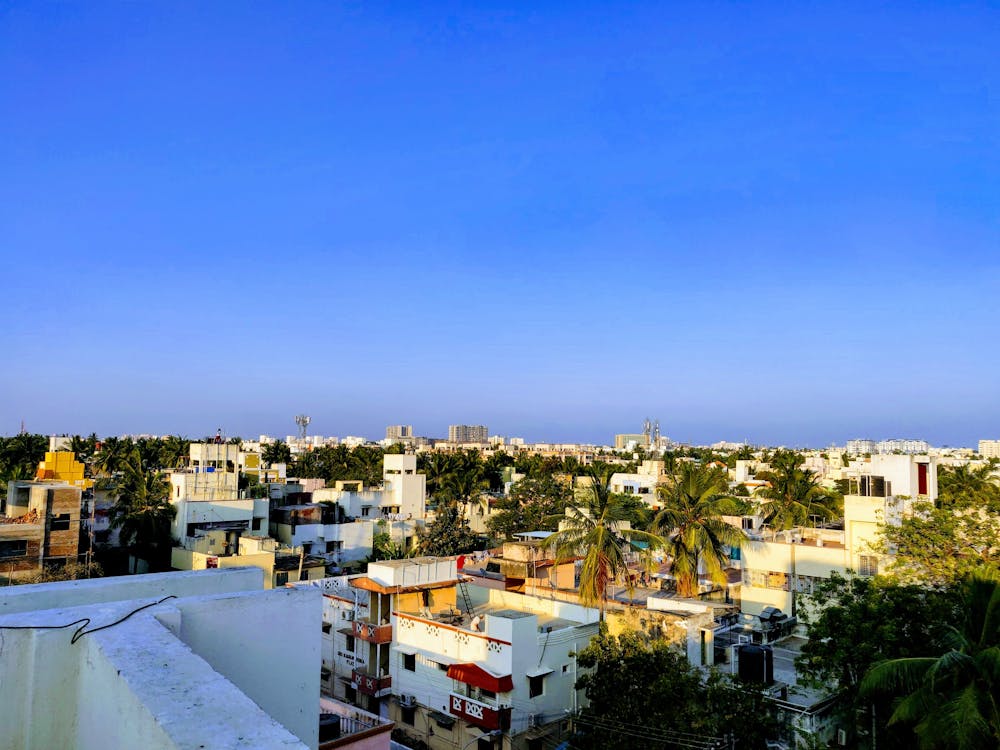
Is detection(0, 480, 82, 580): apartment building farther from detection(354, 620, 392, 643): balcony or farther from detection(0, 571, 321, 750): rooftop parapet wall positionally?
detection(0, 571, 321, 750): rooftop parapet wall

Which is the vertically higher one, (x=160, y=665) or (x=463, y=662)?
(x=160, y=665)

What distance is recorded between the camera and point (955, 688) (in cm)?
1195

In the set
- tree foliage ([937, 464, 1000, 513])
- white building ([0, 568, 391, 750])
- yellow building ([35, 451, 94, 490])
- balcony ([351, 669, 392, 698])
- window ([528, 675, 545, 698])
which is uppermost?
white building ([0, 568, 391, 750])

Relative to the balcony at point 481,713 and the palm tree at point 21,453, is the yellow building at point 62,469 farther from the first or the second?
the balcony at point 481,713

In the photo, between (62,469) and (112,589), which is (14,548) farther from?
(112,589)

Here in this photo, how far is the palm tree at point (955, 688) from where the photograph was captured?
11.2m

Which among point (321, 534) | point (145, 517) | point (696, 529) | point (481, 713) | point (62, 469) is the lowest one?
point (481, 713)

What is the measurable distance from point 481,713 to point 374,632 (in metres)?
5.09

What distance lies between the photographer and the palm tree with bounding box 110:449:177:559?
41.3 meters

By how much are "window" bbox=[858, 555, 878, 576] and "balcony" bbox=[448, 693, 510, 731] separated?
13550mm

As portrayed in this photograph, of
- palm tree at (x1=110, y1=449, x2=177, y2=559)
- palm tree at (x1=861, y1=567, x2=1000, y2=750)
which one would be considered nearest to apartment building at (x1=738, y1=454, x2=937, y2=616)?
palm tree at (x1=861, y1=567, x2=1000, y2=750)

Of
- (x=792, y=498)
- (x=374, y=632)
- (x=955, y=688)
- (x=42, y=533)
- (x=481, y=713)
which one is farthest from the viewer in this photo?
(x=792, y=498)

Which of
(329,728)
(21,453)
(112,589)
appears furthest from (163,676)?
(21,453)

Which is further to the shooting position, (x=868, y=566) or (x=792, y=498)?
(x=792, y=498)
